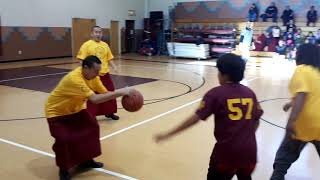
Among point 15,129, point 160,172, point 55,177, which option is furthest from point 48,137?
point 160,172

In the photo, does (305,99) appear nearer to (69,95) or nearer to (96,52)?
(69,95)

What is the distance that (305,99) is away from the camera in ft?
8.73

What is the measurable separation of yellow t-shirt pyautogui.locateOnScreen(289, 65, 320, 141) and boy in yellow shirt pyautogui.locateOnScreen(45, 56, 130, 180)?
1.65m

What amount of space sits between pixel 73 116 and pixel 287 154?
6.96 ft

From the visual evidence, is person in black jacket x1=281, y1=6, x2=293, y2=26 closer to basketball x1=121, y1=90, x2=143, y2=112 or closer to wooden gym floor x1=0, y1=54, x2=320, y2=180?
wooden gym floor x1=0, y1=54, x2=320, y2=180

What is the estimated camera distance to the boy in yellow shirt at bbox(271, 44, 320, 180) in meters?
2.64

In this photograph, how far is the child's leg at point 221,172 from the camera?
2248 mm

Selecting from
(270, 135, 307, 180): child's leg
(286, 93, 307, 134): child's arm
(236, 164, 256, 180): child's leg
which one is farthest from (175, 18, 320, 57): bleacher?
(236, 164, 256, 180): child's leg

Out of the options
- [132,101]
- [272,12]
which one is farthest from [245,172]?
[272,12]

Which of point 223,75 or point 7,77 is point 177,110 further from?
point 7,77

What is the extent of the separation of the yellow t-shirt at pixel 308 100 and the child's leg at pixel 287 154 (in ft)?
0.40

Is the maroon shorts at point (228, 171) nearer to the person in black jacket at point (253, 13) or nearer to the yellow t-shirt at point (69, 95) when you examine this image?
the yellow t-shirt at point (69, 95)

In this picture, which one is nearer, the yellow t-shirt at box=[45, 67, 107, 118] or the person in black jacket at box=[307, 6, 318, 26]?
the yellow t-shirt at box=[45, 67, 107, 118]

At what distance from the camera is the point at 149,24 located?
22.2 meters
